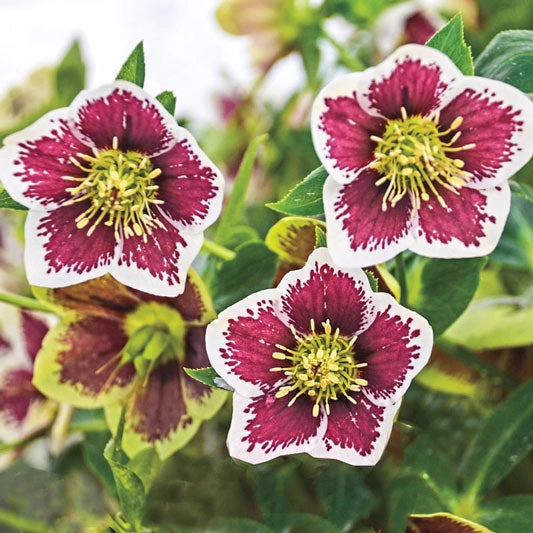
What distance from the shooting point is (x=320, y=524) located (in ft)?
1.18

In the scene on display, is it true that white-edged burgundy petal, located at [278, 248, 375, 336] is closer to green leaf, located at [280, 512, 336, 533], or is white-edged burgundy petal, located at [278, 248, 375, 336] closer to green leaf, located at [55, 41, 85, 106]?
green leaf, located at [280, 512, 336, 533]

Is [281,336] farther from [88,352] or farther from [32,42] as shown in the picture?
[32,42]

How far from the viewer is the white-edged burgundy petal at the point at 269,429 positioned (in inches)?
11.9

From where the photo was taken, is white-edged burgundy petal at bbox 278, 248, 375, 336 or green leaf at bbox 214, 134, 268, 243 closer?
white-edged burgundy petal at bbox 278, 248, 375, 336

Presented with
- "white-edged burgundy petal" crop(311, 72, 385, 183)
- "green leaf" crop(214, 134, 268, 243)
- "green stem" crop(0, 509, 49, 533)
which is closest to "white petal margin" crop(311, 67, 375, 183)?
"white-edged burgundy petal" crop(311, 72, 385, 183)

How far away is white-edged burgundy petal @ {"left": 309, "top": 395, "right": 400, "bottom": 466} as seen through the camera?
11.9 inches

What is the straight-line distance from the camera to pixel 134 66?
323 mm

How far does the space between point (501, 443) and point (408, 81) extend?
0.63 feet

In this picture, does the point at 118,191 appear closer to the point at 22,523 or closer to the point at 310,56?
the point at 22,523

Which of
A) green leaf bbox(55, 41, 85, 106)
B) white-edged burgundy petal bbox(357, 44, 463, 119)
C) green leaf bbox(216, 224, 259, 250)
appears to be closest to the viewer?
white-edged burgundy petal bbox(357, 44, 463, 119)

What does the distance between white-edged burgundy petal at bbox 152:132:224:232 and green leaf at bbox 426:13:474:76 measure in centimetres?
10

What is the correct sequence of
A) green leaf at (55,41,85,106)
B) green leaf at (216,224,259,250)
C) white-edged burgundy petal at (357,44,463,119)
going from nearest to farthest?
1. white-edged burgundy petal at (357,44,463,119)
2. green leaf at (216,224,259,250)
3. green leaf at (55,41,85,106)

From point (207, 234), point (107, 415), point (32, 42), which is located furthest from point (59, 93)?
point (32, 42)

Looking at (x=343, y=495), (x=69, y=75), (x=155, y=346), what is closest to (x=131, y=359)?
(x=155, y=346)
